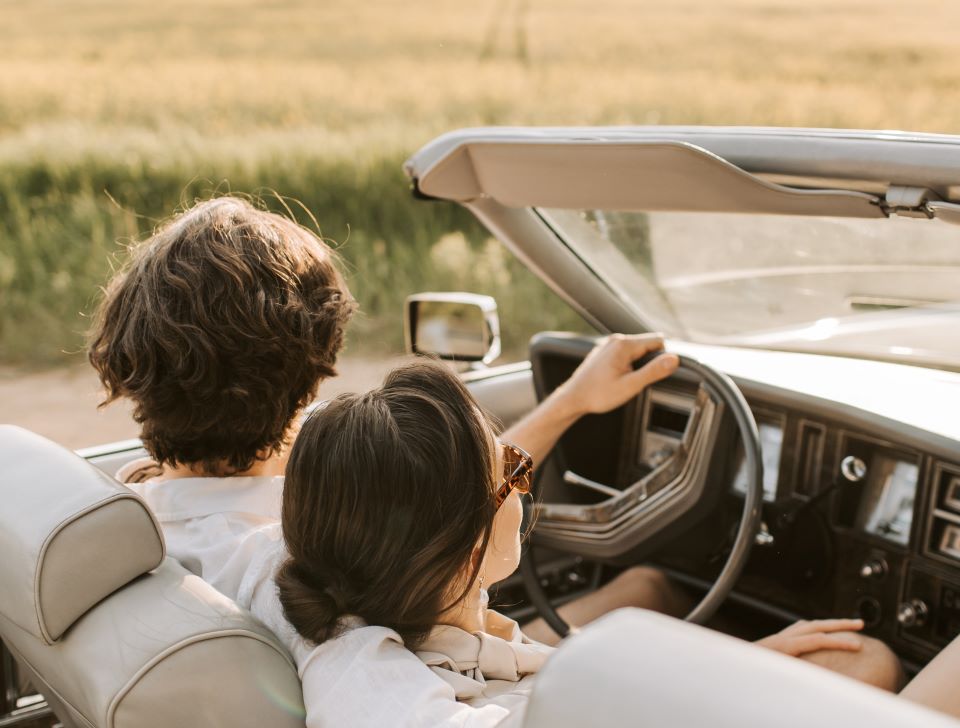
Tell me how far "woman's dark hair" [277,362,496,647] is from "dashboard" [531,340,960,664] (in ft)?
3.74

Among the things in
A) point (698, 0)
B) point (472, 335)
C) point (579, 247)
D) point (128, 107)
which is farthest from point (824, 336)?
point (698, 0)

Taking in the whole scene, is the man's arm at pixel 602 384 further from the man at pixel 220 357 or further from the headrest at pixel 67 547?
the headrest at pixel 67 547

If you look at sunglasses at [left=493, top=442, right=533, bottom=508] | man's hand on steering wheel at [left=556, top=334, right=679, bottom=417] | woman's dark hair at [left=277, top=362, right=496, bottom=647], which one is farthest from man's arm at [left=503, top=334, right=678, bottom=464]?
woman's dark hair at [left=277, top=362, right=496, bottom=647]

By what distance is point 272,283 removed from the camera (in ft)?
5.73

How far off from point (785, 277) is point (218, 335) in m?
1.55

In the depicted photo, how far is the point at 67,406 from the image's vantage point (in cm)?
704

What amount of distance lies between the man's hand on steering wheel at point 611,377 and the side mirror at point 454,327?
481mm

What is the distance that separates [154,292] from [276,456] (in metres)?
0.35

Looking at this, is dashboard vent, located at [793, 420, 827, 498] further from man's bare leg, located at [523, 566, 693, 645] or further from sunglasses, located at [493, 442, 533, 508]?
sunglasses, located at [493, 442, 533, 508]

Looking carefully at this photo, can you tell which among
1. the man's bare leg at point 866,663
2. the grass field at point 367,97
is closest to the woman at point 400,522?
the man's bare leg at point 866,663

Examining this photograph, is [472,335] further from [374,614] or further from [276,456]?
[374,614]

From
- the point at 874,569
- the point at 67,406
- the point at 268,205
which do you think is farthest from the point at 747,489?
the point at 268,205

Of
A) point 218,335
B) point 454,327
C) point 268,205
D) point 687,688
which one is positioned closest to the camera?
point 687,688

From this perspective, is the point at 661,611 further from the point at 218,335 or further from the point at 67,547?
the point at 67,547
